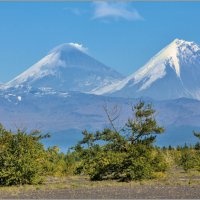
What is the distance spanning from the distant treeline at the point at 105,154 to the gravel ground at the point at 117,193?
3.60m

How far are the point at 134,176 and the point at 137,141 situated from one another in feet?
11.2

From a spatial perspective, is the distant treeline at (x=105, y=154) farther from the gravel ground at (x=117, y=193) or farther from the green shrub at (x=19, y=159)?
the gravel ground at (x=117, y=193)

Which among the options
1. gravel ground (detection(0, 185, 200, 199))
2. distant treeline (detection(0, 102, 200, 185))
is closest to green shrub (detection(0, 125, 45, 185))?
distant treeline (detection(0, 102, 200, 185))

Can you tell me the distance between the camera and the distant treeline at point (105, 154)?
137ft

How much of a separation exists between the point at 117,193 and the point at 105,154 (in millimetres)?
10634

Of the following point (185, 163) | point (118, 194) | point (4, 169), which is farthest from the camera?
point (185, 163)

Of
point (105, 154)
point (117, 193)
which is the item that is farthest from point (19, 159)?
point (117, 193)

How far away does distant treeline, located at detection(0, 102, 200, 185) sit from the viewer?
137ft

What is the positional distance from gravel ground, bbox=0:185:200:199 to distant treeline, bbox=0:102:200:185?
3.60 m

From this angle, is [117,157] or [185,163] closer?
[117,157]

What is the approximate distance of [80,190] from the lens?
38.2 metres

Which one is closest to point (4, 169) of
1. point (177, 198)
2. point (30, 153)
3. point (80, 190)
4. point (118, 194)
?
point (30, 153)

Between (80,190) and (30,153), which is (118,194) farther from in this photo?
(30,153)

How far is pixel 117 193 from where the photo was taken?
3538 cm
